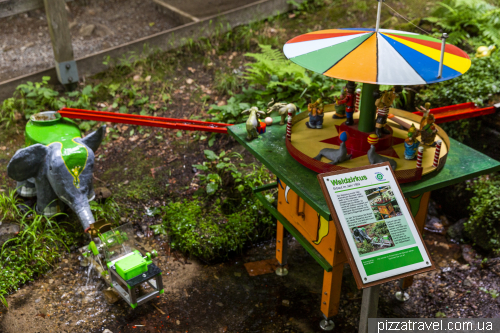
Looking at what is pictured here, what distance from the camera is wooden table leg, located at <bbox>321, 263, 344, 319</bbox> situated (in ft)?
10.6

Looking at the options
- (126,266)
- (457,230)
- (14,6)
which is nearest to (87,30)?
(14,6)

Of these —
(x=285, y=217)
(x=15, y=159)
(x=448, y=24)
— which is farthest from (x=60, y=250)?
(x=448, y=24)

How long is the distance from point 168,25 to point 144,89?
67.7 inches

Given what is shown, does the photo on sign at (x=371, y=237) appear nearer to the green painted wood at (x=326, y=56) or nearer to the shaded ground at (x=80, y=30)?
the green painted wood at (x=326, y=56)

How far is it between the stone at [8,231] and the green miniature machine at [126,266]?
86 cm

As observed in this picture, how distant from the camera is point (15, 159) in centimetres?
397

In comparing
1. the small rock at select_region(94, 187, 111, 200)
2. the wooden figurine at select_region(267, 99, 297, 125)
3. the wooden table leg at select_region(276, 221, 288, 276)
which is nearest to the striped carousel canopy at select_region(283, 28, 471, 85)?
the wooden figurine at select_region(267, 99, 297, 125)

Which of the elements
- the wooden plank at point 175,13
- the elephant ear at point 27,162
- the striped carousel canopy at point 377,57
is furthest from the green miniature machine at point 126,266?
the wooden plank at point 175,13

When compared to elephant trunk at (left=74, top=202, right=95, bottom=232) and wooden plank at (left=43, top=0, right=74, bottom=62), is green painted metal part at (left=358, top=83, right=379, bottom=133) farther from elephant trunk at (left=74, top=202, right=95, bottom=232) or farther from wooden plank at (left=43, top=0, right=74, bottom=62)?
wooden plank at (left=43, top=0, right=74, bottom=62)

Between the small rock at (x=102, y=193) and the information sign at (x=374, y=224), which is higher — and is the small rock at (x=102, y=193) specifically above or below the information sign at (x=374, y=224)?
below

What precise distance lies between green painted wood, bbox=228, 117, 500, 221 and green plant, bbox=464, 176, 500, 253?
1277 mm

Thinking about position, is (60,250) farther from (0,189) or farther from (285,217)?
(285,217)

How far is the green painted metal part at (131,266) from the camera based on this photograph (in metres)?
3.46

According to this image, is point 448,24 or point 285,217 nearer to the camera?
point 285,217
